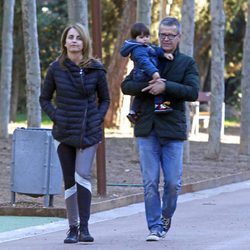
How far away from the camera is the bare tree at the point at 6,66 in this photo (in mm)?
23755

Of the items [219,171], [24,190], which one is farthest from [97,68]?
[219,171]

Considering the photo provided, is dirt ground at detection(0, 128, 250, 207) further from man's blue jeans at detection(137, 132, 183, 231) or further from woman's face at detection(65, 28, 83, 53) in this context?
woman's face at detection(65, 28, 83, 53)

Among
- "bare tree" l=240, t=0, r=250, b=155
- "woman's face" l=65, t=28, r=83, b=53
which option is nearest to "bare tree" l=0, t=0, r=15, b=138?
"bare tree" l=240, t=0, r=250, b=155

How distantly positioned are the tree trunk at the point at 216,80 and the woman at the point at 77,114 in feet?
36.9

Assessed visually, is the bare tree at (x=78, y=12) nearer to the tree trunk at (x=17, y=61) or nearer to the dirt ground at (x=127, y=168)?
the dirt ground at (x=127, y=168)

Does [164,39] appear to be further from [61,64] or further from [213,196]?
[213,196]

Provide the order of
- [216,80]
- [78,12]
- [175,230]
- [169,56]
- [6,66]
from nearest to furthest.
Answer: [169,56] < [175,230] < [78,12] < [216,80] < [6,66]

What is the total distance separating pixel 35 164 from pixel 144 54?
333 centimetres

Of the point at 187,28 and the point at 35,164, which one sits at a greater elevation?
the point at 187,28

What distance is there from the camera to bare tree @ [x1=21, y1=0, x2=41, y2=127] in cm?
1903

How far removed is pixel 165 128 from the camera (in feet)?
30.2

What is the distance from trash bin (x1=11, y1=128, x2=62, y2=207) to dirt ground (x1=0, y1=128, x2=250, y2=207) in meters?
0.43

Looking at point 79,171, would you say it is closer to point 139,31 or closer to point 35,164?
point 139,31

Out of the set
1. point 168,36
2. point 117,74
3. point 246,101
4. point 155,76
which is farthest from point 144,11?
point 117,74
